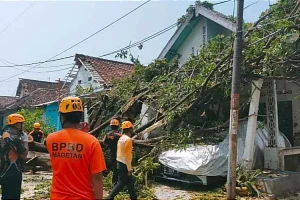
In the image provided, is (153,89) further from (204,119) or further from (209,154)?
(209,154)

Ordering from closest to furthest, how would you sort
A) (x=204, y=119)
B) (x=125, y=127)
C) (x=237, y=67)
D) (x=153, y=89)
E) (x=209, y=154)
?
(x=125, y=127) < (x=237, y=67) < (x=209, y=154) < (x=204, y=119) < (x=153, y=89)

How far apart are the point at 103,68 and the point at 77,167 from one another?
19.7 metres

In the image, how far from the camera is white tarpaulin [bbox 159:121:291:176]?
28.8ft

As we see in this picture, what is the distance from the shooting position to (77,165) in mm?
3027

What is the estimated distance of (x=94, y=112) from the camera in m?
14.9

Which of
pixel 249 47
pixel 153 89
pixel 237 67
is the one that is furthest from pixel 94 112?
pixel 237 67

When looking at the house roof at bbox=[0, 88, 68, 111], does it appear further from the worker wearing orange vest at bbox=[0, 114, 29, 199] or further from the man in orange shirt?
the man in orange shirt

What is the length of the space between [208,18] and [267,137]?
7468 millimetres

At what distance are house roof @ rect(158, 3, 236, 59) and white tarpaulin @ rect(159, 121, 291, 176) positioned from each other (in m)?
6.42

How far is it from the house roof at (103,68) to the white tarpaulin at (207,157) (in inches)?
466

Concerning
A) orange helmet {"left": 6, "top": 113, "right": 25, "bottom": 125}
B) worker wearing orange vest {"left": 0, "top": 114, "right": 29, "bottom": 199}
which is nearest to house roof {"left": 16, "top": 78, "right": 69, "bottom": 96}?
orange helmet {"left": 6, "top": 113, "right": 25, "bottom": 125}

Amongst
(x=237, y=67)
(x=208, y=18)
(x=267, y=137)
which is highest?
(x=208, y=18)

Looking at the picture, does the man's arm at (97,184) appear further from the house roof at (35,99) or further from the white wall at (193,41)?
the house roof at (35,99)

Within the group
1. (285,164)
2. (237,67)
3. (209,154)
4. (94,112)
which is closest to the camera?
(237,67)
